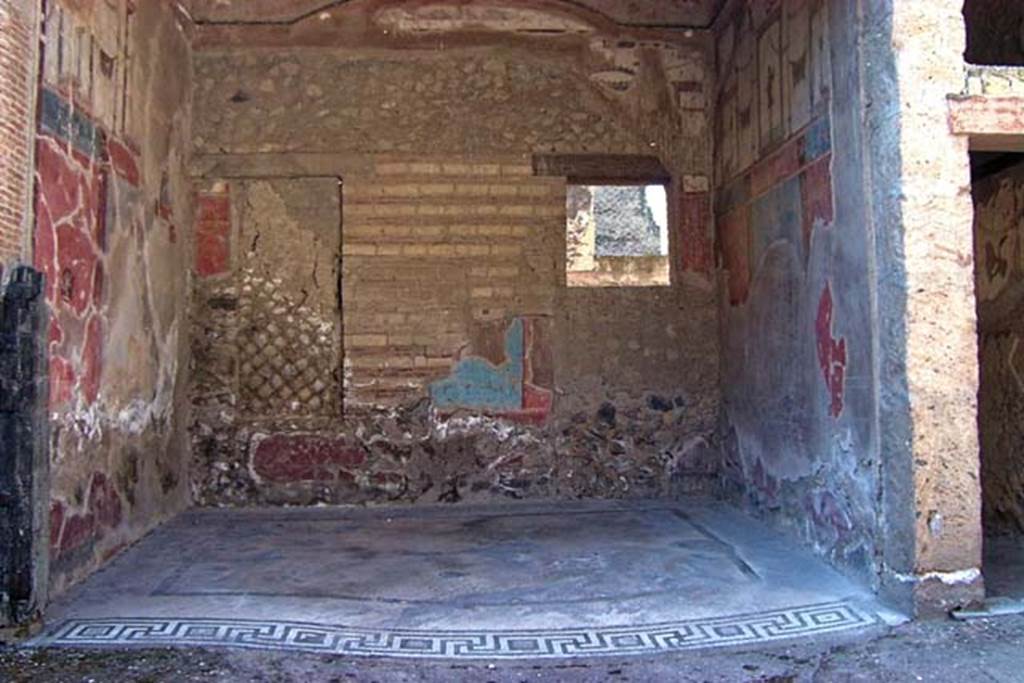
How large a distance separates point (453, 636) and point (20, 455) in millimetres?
1749

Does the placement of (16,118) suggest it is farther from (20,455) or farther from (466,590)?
(466,590)

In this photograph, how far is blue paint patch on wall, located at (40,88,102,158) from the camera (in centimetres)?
404

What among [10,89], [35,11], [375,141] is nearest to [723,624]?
[10,89]

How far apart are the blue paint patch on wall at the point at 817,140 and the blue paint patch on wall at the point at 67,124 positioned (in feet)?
11.4

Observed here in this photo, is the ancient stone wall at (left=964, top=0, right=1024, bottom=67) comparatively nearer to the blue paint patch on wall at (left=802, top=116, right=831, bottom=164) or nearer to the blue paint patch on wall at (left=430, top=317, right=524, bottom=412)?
the blue paint patch on wall at (left=802, top=116, right=831, bottom=164)

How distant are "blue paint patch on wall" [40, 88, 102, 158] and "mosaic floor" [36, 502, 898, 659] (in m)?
2.01

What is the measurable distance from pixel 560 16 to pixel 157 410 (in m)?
3.80

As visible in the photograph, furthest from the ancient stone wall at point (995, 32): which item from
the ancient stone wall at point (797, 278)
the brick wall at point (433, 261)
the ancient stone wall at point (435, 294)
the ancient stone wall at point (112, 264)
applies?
the ancient stone wall at point (112, 264)

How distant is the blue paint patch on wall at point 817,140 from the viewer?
4.40 m

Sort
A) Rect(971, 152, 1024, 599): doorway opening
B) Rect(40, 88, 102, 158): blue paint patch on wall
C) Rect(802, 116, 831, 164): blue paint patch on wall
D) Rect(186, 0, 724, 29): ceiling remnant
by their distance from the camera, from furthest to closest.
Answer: Rect(186, 0, 724, 29): ceiling remnant < Rect(971, 152, 1024, 599): doorway opening < Rect(802, 116, 831, 164): blue paint patch on wall < Rect(40, 88, 102, 158): blue paint patch on wall

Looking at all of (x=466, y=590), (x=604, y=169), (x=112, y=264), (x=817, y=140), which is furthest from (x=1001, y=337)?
(x=112, y=264)

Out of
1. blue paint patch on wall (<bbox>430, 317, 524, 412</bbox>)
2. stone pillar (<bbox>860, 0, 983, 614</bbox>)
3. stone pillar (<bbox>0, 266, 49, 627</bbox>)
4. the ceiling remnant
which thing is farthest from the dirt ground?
the ceiling remnant

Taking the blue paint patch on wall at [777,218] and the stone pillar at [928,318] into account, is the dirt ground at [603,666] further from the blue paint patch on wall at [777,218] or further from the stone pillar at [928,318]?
the blue paint patch on wall at [777,218]

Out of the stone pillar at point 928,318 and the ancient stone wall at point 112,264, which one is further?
the ancient stone wall at point 112,264
